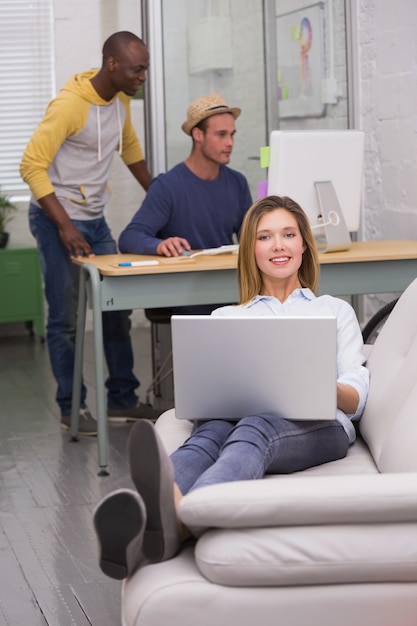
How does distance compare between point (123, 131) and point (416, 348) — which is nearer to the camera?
point (416, 348)

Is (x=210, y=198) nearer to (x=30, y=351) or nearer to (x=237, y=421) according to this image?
(x=237, y=421)

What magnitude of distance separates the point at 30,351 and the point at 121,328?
2.13 meters

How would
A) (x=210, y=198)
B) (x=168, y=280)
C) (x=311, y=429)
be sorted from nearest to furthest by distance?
(x=311, y=429)
(x=168, y=280)
(x=210, y=198)

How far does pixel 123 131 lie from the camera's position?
4602 millimetres

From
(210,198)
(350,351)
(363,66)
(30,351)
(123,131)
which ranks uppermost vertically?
(363,66)

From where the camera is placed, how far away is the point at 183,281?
3.83m

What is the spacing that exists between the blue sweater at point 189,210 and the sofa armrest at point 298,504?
2.37 meters

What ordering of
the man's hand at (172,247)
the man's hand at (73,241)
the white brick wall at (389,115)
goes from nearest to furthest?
the man's hand at (172,247) < the man's hand at (73,241) < the white brick wall at (389,115)

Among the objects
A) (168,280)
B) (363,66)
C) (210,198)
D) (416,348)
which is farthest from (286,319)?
(363,66)

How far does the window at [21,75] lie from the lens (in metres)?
6.84

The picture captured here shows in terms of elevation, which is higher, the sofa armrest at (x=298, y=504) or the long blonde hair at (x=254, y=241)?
the long blonde hair at (x=254, y=241)

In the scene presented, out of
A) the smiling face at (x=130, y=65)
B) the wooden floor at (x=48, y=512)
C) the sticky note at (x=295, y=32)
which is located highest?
the sticky note at (x=295, y=32)

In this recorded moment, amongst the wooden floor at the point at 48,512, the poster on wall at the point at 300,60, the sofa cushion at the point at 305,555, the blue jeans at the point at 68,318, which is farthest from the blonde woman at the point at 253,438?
the poster on wall at the point at 300,60

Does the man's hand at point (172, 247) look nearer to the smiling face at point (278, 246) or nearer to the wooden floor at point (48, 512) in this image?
the wooden floor at point (48, 512)
